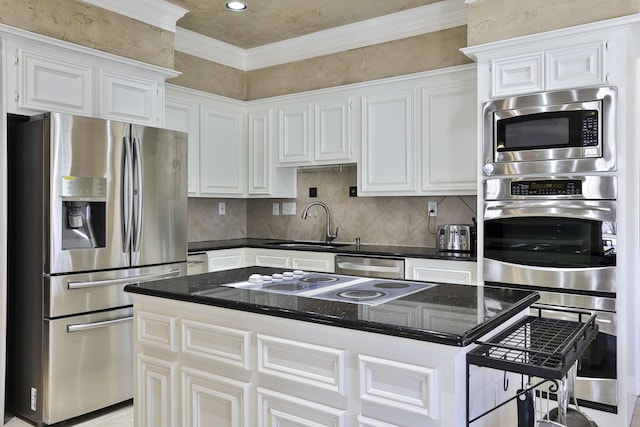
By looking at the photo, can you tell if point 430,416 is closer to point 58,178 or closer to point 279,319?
point 279,319

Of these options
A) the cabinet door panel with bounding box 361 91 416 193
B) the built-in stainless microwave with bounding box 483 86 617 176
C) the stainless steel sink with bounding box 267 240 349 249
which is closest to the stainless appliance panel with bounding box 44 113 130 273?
the stainless steel sink with bounding box 267 240 349 249

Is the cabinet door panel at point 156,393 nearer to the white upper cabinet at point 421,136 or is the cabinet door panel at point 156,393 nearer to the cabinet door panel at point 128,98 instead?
the cabinet door panel at point 128,98

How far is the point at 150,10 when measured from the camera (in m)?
3.78

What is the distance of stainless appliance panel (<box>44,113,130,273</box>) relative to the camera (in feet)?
9.56

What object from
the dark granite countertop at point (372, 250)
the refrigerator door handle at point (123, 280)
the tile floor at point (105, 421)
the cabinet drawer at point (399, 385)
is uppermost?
the dark granite countertop at point (372, 250)

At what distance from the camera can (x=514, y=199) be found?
315 centimetres

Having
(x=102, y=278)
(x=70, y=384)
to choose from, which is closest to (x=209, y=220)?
(x=102, y=278)

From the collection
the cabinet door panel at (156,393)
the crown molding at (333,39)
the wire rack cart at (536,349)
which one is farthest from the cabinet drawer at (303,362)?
the crown molding at (333,39)

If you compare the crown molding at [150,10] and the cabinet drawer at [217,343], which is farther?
the crown molding at [150,10]

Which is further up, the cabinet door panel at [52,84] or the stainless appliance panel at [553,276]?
the cabinet door panel at [52,84]

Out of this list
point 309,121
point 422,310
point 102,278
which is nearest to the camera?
point 422,310

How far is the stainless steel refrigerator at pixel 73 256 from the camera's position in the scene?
294 centimetres

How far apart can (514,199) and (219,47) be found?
311cm

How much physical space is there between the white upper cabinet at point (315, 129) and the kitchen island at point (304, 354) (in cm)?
229
